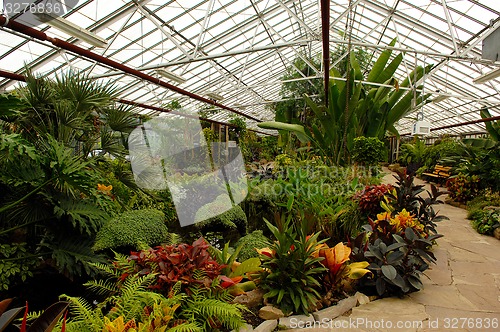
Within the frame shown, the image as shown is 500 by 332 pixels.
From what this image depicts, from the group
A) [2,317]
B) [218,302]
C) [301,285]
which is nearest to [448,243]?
[301,285]

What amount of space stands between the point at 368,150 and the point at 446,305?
2.83 m

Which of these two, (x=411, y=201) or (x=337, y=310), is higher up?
(x=411, y=201)

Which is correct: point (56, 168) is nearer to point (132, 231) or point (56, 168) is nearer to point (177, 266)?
point (132, 231)

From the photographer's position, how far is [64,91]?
304 cm

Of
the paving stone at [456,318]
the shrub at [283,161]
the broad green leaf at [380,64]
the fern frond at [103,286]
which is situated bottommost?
the paving stone at [456,318]

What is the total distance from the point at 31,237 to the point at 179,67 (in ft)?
27.4

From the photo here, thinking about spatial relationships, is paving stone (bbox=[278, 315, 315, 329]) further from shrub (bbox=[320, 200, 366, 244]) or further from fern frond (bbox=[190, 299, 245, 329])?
shrub (bbox=[320, 200, 366, 244])

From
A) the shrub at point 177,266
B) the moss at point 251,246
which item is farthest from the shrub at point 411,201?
the shrub at point 177,266

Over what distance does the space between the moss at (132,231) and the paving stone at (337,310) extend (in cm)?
133

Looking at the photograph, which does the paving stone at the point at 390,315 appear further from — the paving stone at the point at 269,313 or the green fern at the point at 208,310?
the green fern at the point at 208,310

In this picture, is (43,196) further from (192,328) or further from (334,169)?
(334,169)

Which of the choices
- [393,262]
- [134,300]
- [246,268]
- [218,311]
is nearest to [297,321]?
[246,268]

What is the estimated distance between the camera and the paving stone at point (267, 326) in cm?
186

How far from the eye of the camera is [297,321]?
6.45ft
